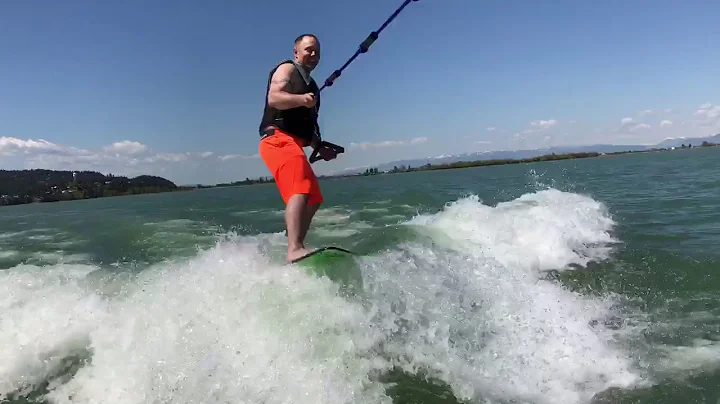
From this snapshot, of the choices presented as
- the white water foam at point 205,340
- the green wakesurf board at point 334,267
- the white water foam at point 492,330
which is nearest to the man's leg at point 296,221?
the green wakesurf board at point 334,267

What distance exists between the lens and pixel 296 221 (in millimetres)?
4266

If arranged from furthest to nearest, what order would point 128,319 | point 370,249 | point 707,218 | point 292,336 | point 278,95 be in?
1. point 707,218
2. point 370,249
3. point 278,95
4. point 128,319
5. point 292,336

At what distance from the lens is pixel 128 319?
3.72m

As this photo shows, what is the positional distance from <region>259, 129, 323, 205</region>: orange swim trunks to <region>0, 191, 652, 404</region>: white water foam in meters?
0.72

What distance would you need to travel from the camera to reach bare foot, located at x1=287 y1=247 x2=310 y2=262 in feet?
13.7

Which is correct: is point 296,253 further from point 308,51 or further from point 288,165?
point 308,51

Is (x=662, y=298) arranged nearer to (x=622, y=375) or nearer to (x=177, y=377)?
(x=622, y=375)

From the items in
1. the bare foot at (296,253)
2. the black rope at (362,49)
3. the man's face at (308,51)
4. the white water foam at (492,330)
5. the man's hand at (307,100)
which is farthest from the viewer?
the black rope at (362,49)

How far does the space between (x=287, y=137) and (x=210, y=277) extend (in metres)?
1.45

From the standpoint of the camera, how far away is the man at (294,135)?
14.1ft

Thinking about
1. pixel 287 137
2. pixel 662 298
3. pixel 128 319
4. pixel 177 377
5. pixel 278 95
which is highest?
pixel 278 95

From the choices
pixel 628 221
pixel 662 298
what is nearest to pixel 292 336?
pixel 662 298

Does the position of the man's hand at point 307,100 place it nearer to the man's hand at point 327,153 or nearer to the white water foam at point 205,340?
the man's hand at point 327,153

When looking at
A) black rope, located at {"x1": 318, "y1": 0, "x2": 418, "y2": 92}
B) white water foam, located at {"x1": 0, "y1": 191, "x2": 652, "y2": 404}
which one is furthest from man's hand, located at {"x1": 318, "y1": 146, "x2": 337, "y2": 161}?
white water foam, located at {"x1": 0, "y1": 191, "x2": 652, "y2": 404}
